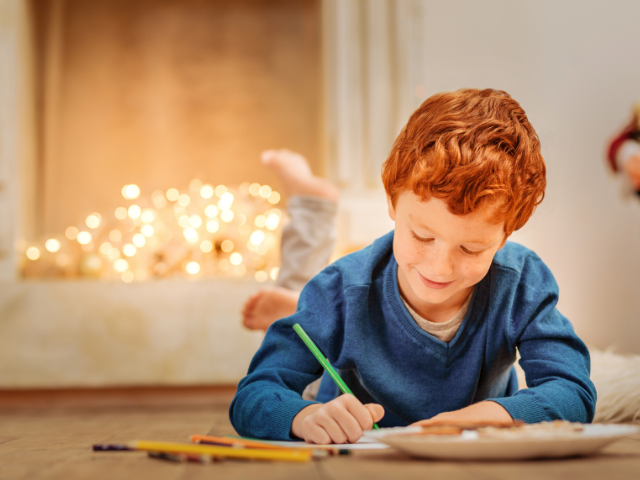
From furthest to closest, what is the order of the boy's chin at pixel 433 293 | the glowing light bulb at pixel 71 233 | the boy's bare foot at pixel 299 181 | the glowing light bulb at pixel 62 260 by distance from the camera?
the glowing light bulb at pixel 71 233 < the glowing light bulb at pixel 62 260 < the boy's bare foot at pixel 299 181 < the boy's chin at pixel 433 293

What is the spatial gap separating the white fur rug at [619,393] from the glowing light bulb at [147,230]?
1.35m

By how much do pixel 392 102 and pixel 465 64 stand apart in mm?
265

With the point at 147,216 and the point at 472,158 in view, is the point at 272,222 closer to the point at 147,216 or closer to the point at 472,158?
the point at 147,216

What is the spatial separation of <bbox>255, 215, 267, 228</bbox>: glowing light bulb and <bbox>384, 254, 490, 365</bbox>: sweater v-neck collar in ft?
4.19

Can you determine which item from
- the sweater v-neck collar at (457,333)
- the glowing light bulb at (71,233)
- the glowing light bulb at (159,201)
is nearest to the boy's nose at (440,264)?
the sweater v-neck collar at (457,333)

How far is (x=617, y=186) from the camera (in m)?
1.41


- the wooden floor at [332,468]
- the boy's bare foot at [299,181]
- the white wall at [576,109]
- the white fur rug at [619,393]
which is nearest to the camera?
the wooden floor at [332,468]

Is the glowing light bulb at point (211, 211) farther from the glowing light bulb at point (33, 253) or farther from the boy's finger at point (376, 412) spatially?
the boy's finger at point (376, 412)

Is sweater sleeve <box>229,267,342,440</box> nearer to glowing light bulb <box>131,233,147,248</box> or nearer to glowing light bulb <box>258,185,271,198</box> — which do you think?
glowing light bulb <box>131,233,147,248</box>

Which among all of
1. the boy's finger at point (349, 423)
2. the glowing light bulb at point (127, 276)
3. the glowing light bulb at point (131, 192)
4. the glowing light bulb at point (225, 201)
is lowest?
the boy's finger at point (349, 423)

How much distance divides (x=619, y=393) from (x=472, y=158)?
1.92 ft

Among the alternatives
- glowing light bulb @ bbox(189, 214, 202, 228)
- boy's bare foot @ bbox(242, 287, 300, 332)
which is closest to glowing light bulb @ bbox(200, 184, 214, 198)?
glowing light bulb @ bbox(189, 214, 202, 228)

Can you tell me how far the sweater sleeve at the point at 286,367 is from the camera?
55 cm

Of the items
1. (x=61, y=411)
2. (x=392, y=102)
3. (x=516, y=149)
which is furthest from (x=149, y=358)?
(x=516, y=149)
